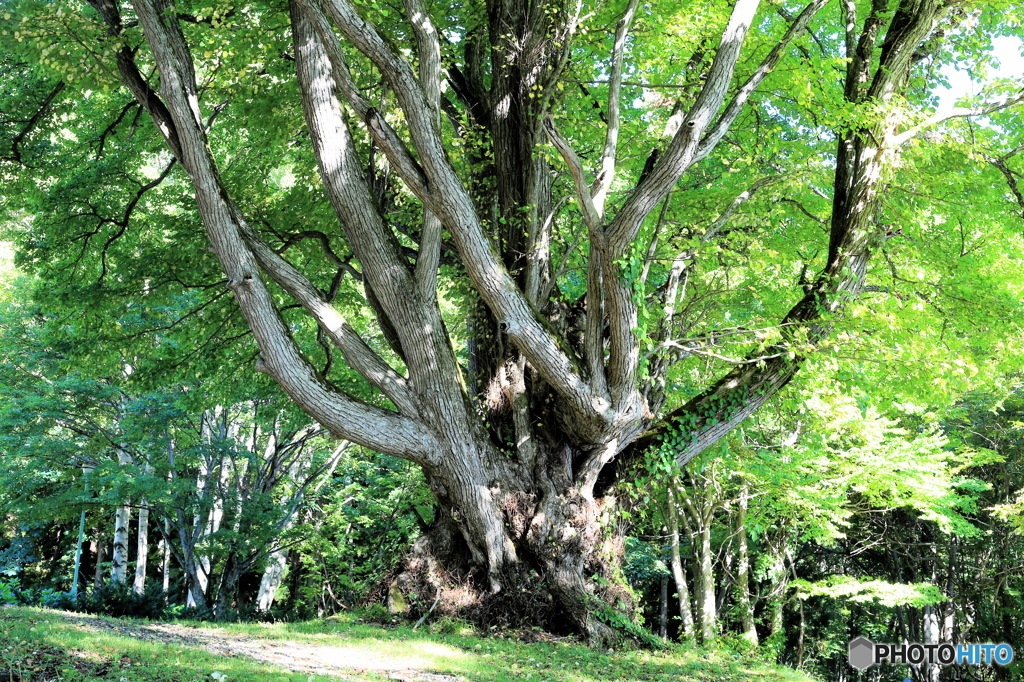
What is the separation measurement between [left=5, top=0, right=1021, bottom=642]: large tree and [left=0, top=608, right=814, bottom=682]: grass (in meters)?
0.80

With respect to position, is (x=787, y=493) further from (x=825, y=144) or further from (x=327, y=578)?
(x=327, y=578)

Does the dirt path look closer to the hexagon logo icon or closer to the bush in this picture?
the hexagon logo icon

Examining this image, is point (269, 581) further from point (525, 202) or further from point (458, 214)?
point (458, 214)

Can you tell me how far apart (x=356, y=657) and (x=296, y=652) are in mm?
482

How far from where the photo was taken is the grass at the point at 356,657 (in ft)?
13.2

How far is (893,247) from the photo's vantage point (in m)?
9.49

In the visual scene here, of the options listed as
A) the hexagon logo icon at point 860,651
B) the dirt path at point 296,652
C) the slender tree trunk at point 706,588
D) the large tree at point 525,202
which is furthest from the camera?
the slender tree trunk at point 706,588

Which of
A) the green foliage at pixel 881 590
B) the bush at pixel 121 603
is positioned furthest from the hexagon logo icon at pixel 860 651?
the bush at pixel 121 603

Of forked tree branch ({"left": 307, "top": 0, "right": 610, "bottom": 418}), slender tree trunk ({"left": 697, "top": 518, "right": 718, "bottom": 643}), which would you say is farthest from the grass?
slender tree trunk ({"left": 697, "top": 518, "right": 718, "bottom": 643})

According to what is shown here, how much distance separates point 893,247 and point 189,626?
9.41 metres

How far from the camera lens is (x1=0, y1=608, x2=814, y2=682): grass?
4031 mm

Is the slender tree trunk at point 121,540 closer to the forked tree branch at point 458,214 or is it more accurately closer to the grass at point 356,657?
the grass at point 356,657

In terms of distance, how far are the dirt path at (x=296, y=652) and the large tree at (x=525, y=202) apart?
1910mm

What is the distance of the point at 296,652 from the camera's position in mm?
5641
